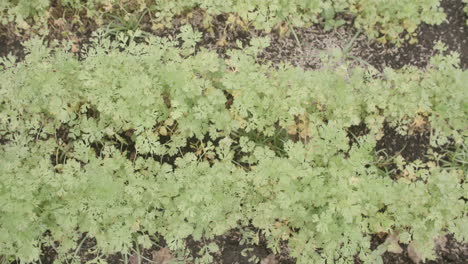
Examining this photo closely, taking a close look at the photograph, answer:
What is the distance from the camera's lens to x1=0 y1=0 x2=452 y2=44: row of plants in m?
4.39

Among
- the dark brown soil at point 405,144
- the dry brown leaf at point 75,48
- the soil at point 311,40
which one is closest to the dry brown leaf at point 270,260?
the dark brown soil at point 405,144

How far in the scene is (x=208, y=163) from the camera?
12.2 feet

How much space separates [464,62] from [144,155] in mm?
3374

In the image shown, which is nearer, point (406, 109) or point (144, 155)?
point (406, 109)

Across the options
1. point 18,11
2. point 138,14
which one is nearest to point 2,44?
point 18,11

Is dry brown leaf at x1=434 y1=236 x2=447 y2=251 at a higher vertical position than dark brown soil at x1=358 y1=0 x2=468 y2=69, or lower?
lower

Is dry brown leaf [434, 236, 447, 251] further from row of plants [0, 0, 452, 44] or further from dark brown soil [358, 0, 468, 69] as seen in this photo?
row of plants [0, 0, 452, 44]

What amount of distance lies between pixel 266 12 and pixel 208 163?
1.68 metres

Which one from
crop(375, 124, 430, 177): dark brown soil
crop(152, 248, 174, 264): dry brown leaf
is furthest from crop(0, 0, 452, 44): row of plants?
crop(152, 248, 174, 264): dry brown leaf

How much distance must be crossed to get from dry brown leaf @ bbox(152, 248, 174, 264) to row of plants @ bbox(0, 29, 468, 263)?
11 cm

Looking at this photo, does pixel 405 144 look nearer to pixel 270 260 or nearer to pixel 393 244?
pixel 393 244

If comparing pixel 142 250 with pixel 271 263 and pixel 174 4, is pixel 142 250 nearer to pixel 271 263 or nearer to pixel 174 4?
pixel 271 263

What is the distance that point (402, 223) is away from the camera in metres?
3.64

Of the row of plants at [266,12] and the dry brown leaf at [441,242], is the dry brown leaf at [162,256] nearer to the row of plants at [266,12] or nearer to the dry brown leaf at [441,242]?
the row of plants at [266,12]
